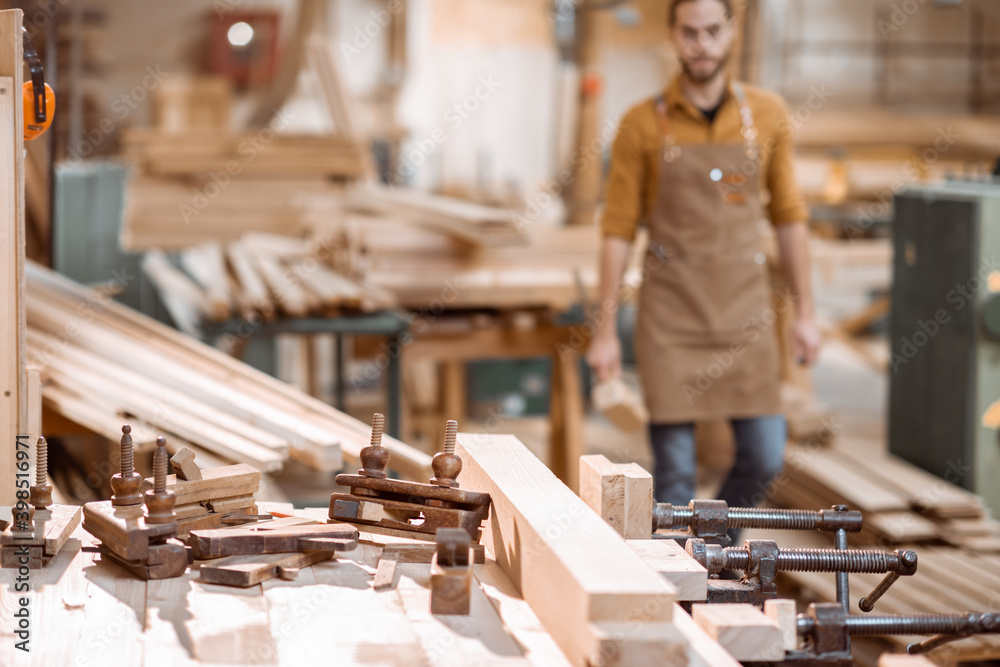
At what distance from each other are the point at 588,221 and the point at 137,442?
3.73 meters

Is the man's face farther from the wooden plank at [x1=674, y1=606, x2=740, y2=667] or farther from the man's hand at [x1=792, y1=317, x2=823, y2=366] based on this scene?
the wooden plank at [x1=674, y1=606, x2=740, y2=667]

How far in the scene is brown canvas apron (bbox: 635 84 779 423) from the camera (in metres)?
3.46

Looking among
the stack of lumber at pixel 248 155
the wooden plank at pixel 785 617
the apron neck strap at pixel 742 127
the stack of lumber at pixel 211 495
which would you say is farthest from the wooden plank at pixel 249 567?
the stack of lumber at pixel 248 155

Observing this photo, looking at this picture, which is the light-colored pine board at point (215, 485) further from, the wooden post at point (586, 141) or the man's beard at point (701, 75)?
the wooden post at point (586, 141)

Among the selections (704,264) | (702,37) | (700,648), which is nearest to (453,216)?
(704,264)

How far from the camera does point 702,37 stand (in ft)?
10.8

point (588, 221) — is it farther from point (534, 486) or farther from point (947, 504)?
point (534, 486)

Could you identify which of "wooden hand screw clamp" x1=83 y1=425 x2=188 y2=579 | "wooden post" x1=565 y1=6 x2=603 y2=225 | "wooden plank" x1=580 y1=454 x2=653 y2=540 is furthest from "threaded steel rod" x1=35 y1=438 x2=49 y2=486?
"wooden post" x1=565 y1=6 x2=603 y2=225

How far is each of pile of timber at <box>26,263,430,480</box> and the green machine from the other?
2166 mm

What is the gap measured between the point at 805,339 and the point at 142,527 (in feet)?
8.31

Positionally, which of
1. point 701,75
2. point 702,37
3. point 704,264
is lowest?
point 704,264

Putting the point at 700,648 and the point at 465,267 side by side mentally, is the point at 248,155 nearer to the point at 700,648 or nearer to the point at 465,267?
the point at 465,267

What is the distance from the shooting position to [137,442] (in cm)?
238

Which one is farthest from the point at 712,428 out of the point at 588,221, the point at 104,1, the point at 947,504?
the point at 104,1
